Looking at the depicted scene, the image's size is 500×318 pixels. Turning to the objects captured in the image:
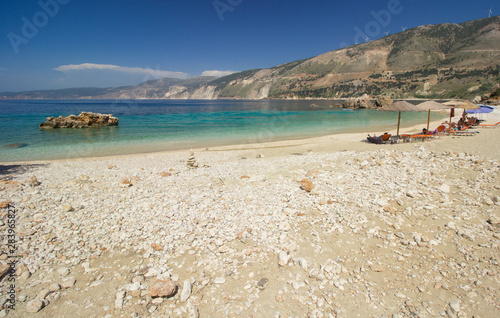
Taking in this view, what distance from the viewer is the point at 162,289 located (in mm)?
3840

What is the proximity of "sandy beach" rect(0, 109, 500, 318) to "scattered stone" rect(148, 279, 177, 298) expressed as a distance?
2 cm

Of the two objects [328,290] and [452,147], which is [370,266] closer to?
[328,290]

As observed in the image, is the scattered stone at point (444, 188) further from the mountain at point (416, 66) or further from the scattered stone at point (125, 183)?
the mountain at point (416, 66)

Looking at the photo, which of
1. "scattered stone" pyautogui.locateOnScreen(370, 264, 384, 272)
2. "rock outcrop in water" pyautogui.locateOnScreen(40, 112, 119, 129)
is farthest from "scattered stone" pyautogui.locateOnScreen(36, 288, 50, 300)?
"rock outcrop in water" pyautogui.locateOnScreen(40, 112, 119, 129)

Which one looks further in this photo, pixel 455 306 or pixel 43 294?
pixel 43 294

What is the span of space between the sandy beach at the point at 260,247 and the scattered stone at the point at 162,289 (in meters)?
0.02

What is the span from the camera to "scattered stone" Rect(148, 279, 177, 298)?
3.79 metres

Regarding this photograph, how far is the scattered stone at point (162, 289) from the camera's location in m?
3.79

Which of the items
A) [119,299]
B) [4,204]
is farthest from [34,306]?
[4,204]

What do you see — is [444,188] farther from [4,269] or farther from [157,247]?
[4,269]

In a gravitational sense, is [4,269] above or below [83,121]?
below

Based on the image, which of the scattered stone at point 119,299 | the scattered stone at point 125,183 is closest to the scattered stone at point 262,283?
the scattered stone at point 119,299

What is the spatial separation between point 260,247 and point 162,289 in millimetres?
2061

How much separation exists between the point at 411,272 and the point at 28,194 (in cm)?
1059
